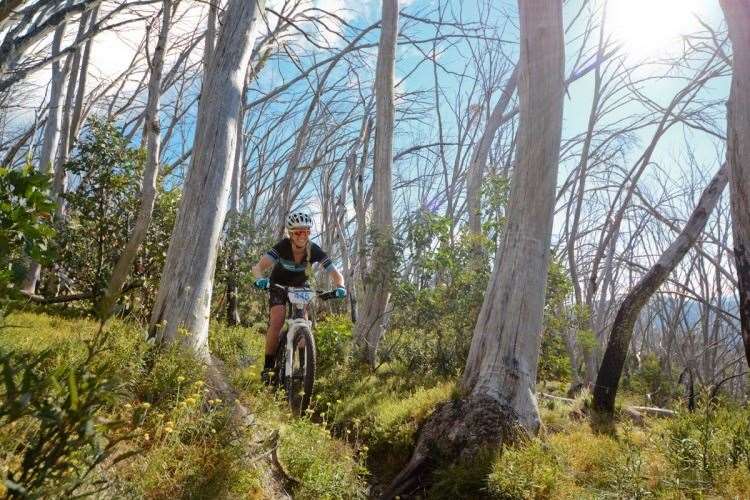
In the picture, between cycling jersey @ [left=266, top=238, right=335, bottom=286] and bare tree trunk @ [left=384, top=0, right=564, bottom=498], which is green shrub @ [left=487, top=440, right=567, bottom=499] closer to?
bare tree trunk @ [left=384, top=0, right=564, bottom=498]

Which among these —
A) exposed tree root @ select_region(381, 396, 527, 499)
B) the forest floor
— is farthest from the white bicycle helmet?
exposed tree root @ select_region(381, 396, 527, 499)

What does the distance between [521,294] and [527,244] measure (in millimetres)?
514

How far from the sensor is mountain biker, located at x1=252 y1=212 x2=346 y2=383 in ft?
17.6

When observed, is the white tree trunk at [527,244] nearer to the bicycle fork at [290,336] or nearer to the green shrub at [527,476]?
the green shrub at [527,476]

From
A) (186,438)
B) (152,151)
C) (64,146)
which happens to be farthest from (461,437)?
(64,146)

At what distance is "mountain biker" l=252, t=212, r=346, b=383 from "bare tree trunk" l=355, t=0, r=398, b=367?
95.5 inches

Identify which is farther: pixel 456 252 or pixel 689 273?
pixel 689 273

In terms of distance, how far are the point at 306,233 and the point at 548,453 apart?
10.5 feet

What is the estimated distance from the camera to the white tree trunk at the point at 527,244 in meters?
4.70

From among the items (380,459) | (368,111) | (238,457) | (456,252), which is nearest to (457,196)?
(368,111)

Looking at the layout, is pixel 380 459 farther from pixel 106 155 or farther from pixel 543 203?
pixel 106 155

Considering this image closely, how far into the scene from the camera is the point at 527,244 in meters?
4.95

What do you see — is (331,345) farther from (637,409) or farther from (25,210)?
(25,210)

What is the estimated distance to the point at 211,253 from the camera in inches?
182
